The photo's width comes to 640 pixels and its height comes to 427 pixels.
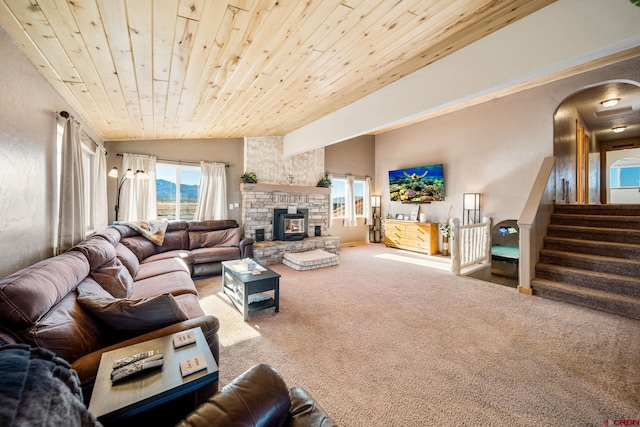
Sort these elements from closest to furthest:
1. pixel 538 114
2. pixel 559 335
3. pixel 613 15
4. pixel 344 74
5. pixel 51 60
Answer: pixel 613 15
pixel 51 60
pixel 559 335
pixel 344 74
pixel 538 114

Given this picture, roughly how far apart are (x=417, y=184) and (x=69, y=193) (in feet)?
22.3

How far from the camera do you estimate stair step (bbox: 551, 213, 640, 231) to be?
12.6ft

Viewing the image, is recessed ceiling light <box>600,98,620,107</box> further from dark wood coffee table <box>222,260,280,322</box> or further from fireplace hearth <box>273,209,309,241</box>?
dark wood coffee table <box>222,260,280,322</box>

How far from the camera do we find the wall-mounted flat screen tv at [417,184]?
255 inches

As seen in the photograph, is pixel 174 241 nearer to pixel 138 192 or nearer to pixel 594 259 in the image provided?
pixel 138 192

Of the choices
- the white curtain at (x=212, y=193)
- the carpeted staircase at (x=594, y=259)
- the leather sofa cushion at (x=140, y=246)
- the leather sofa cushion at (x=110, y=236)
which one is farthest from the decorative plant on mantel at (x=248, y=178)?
the carpeted staircase at (x=594, y=259)

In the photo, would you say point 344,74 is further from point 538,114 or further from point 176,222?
point 538,114

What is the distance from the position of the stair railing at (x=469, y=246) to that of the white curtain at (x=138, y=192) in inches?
223

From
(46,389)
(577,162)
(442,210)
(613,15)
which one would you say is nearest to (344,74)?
(613,15)

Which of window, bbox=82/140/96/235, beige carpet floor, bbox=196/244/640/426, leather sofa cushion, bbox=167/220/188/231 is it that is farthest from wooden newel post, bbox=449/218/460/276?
window, bbox=82/140/96/235

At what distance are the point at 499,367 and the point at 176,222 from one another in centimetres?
514

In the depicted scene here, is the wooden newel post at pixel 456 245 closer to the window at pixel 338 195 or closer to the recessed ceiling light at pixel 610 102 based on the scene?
the window at pixel 338 195

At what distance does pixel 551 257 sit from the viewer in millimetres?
3846

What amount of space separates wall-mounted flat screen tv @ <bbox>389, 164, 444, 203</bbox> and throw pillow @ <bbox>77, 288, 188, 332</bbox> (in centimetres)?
641
